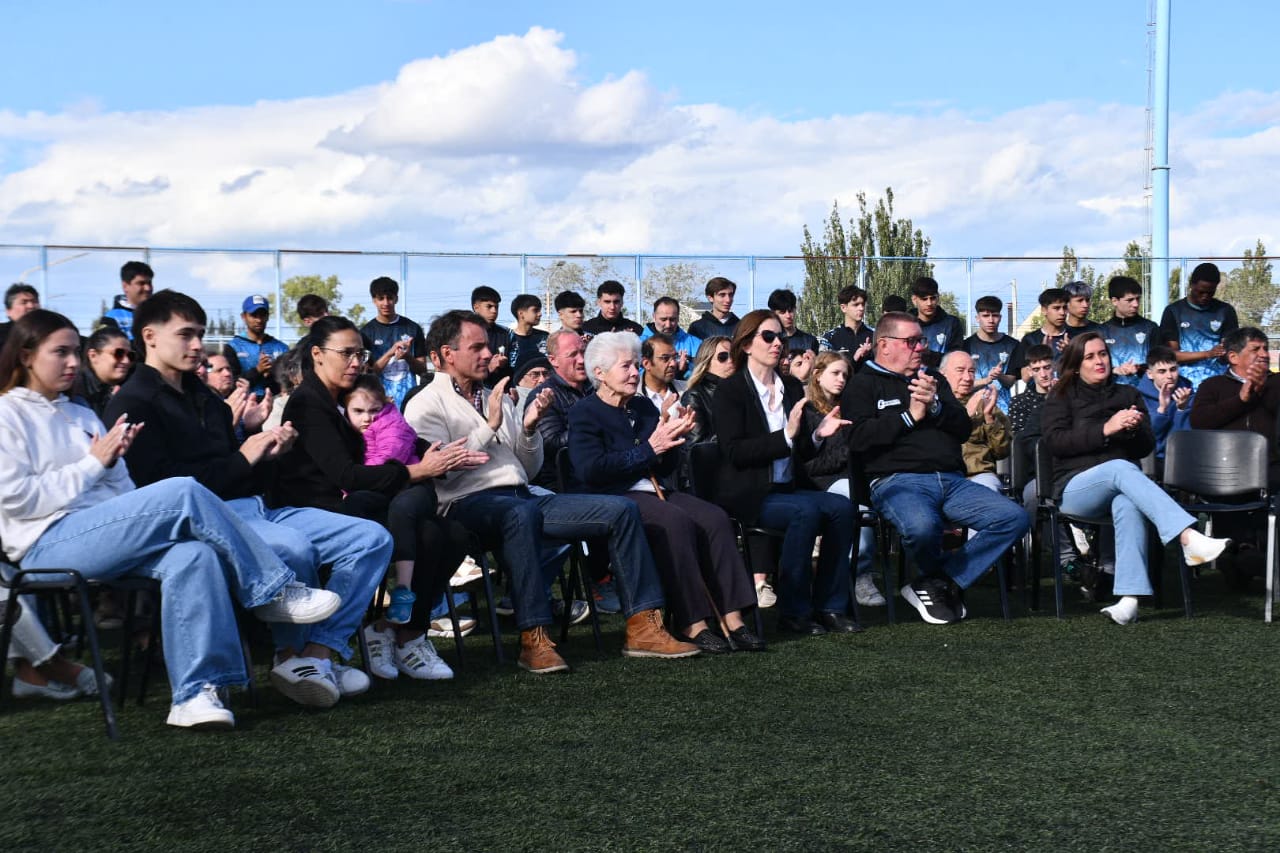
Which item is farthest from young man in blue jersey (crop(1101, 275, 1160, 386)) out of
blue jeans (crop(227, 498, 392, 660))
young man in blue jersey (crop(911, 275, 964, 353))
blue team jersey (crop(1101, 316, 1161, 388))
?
blue jeans (crop(227, 498, 392, 660))

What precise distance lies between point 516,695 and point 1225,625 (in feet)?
11.7

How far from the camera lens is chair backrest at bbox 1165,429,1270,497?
7.40 metres

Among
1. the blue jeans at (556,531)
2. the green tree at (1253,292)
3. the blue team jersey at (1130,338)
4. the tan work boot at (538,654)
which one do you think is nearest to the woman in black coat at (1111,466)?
the blue jeans at (556,531)

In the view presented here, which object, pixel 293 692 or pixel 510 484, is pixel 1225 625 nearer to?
pixel 510 484

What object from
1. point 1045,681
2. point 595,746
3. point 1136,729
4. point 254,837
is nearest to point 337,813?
point 254,837

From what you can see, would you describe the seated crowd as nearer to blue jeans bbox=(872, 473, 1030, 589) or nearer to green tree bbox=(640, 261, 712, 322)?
blue jeans bbox=(872, 473, 1030, 589)

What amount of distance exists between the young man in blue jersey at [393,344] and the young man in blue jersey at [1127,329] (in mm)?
5622

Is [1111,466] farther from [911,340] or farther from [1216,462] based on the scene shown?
[911,340]

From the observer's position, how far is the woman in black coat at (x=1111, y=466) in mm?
6691

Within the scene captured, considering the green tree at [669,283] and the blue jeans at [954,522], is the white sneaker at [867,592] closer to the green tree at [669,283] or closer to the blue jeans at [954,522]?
the blue jeans at [954,522]

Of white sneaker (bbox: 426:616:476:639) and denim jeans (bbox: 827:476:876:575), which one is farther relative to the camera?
denim jeans (bbox: 827:476:876:575)

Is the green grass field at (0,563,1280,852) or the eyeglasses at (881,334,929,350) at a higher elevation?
the eyeglasses at (881,334,929,350)

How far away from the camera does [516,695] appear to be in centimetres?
525

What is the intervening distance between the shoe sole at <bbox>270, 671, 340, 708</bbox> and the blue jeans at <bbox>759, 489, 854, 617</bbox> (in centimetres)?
249
